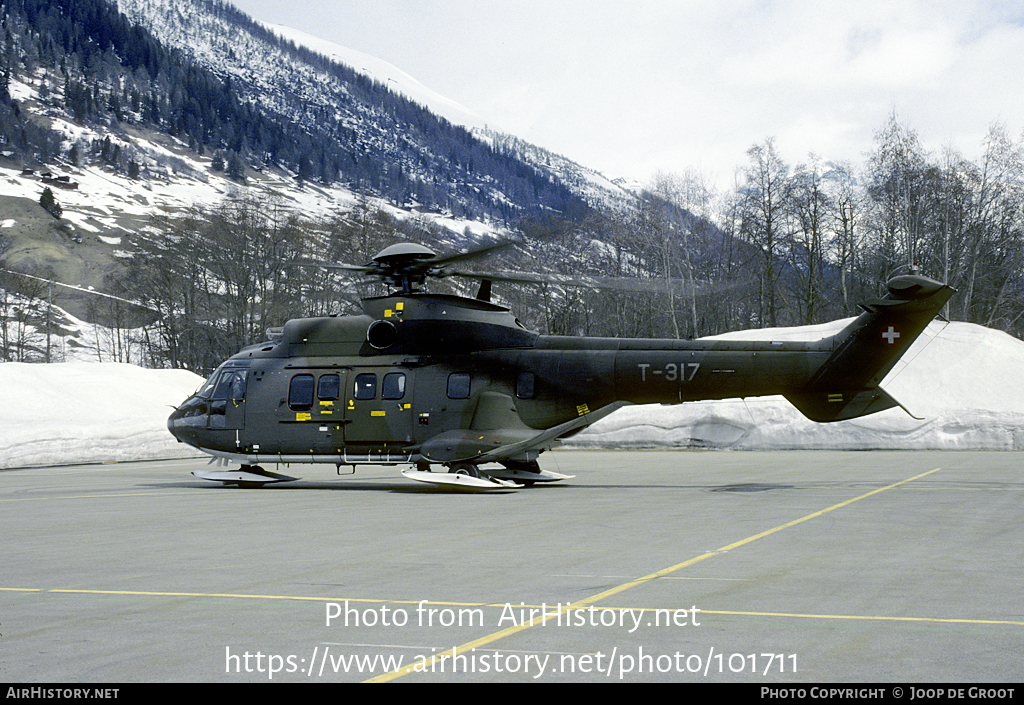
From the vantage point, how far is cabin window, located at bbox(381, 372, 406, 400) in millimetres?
19953

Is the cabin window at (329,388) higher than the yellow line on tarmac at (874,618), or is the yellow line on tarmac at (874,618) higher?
the cabin window at (329,388)

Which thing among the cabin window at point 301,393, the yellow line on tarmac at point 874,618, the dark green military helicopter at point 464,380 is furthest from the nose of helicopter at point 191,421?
the yellow line on tarmac at point 874,618

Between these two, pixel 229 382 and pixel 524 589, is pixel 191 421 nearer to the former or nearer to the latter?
pixel 229 382

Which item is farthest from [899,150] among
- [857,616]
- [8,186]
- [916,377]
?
[8,186]

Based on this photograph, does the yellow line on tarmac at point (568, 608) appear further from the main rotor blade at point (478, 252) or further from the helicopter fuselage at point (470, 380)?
the main rotor blade at point (478, 252)

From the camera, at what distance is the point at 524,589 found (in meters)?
7.60

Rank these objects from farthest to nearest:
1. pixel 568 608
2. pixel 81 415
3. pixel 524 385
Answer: pixel 81 415, pixel 524 385, pixel 568 608

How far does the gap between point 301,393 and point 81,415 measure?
1526cm

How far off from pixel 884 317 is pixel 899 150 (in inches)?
1907

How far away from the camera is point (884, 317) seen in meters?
17.6

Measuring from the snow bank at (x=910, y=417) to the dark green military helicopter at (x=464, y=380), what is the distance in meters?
16.8

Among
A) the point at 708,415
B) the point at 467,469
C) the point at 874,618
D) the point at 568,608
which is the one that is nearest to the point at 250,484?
the point at 467,469

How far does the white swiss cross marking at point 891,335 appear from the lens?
17516mm
